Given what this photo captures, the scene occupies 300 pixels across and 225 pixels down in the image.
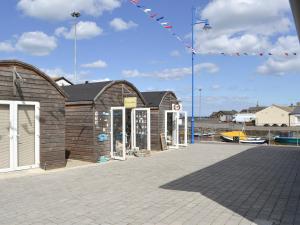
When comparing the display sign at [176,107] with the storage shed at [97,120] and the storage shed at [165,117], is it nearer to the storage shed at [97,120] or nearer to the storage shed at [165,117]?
the storage shed at [165,117]

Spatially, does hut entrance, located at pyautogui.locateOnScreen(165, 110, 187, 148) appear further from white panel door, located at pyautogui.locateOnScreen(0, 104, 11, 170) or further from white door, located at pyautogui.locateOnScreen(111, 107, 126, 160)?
white panel door, located at pyautogui.locateOnScreen(0, 104, 11, 170)

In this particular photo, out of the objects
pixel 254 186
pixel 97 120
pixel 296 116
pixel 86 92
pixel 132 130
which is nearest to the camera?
pixel 254 186

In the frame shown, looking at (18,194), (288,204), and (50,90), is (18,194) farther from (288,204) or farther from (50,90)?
(288,204)

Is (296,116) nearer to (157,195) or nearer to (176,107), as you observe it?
(176,107)

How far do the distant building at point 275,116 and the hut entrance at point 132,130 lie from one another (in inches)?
2137

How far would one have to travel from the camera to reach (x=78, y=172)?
1193 centimetres

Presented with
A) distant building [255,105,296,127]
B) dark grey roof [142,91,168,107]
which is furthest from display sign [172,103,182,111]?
distant building [255,105,296,127]

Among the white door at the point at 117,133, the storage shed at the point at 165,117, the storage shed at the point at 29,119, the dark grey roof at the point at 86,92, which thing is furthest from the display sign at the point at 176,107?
the storage shed at the point at 29,119

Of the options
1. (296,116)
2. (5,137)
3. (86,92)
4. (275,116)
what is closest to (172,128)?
(86,92)

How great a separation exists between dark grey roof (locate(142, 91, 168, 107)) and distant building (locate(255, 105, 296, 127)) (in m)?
51.4

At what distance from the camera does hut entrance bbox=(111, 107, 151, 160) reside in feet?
51.6

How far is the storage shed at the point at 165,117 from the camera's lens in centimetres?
1975

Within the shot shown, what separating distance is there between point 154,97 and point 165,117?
1.28 metres

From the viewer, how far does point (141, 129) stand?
18.0 m
